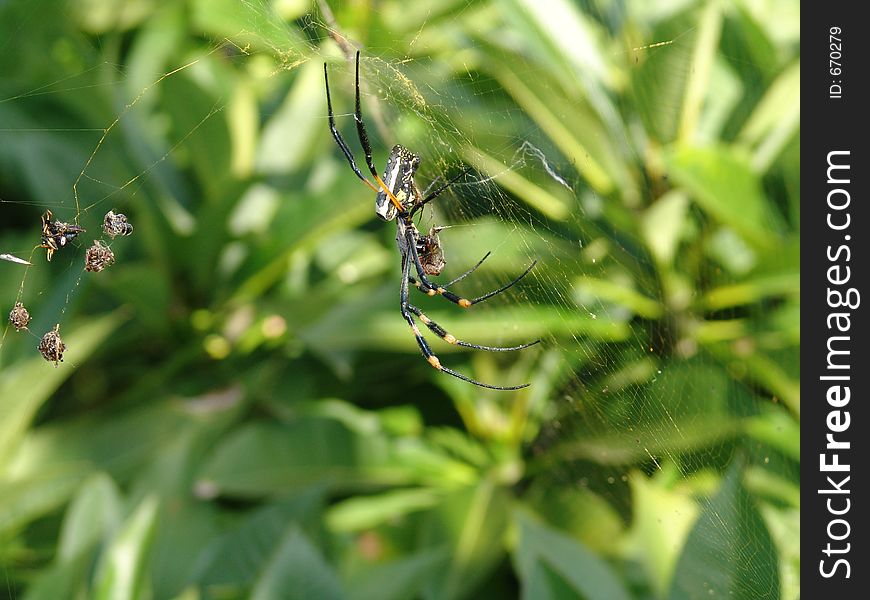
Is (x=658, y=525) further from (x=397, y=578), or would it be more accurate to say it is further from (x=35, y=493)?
(x=35, y=493)

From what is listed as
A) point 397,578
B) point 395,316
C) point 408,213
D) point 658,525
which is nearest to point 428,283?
point 408,213

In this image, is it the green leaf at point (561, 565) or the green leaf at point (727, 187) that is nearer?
the green leaf at point (561, 565)

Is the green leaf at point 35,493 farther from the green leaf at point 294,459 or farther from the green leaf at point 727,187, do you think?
the green leaf at point 727,187

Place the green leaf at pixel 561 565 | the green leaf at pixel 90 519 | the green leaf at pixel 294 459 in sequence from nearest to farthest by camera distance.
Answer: the green leaf at pixel 561 565 → the green leaf at pixel 90 519 → the green leaf at pixel 294 459

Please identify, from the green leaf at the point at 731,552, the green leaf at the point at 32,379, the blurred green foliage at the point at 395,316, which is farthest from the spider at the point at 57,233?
the green leaf at the point at 731,552

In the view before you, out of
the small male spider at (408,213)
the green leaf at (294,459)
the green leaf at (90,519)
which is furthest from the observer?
the green leaf at (294,459)

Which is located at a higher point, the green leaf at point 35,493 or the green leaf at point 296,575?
the green leaf at point 35,493
